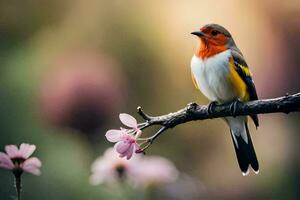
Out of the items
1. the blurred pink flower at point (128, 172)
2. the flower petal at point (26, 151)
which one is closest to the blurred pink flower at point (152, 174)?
the blurred pink flower at point (128, 172)

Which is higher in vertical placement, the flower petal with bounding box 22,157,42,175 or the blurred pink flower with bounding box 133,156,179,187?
the blurred pink flower with bounding box 133,156,179,187

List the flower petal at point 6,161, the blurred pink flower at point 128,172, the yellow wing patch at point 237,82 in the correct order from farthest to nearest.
Result: the yellow wing patch at point 237,82, the blurred pink flower at point 128,172, the flower petal at point 6,161

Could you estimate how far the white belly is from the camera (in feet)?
3.14

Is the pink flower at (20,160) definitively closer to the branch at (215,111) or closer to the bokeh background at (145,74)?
the branch at (215,111)

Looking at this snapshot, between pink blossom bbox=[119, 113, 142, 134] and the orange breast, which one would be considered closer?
pink blossom bbox=[119, 113, 142, 134]

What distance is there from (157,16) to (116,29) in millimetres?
136

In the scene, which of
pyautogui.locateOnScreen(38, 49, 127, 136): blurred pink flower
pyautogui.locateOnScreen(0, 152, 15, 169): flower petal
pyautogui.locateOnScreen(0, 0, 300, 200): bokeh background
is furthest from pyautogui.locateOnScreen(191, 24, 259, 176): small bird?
pyautogui.locateOnScreen(38, 49, 127, 136): blurred pink flower

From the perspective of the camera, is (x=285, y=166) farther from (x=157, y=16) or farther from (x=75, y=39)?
(x=75, y=39)

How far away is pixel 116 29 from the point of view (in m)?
2.12

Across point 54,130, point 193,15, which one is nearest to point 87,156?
point 54,130

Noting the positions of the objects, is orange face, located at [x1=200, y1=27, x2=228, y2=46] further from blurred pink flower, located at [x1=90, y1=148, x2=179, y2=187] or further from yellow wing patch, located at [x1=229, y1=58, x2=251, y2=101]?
blurred pink flower, located at [x1=90, y1=148, x2=179, y2=187]

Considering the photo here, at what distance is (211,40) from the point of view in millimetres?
976

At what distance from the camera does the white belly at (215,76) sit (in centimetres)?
96

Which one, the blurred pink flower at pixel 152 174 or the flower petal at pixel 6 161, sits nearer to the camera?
the flower petal at pixel 6 161
